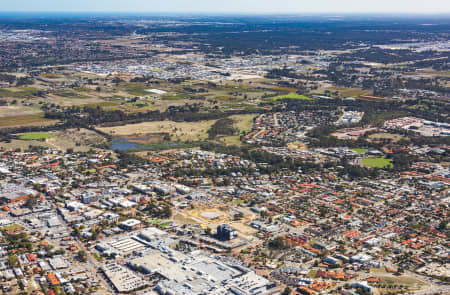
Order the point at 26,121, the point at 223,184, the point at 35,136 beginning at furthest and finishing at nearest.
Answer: the point at 26,121 → the point at 35,136 → the point at 223,184

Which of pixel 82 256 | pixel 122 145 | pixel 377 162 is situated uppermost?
pixel 122 145

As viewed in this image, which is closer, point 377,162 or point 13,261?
point 13,261

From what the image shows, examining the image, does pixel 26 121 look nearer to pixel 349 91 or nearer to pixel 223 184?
pixel 223 184

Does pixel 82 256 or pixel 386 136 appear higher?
pixel 386 136

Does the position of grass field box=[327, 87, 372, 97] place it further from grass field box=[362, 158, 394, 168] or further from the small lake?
the small lake

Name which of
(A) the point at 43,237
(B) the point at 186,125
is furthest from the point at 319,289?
(B) the point at 186,125

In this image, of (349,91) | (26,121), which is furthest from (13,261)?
(349,91)

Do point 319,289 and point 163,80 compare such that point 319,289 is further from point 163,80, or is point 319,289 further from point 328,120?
point 163,80
